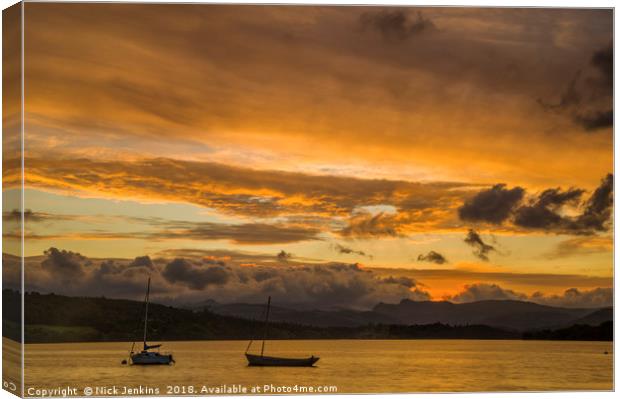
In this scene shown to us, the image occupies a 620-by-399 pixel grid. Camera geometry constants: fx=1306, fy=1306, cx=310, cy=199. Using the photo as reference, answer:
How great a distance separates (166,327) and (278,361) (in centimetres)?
193

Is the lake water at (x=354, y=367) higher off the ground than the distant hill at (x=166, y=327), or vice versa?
the distant hill at (x=166, y=327)

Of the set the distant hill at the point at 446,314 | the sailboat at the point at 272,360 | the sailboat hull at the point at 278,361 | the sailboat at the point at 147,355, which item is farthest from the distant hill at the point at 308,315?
the sailboat at the point at 147,355

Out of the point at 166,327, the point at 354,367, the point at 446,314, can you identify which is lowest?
the point at 354,367

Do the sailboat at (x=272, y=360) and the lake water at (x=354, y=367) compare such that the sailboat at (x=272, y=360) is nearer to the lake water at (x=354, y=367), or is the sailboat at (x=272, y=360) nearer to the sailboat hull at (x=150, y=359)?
the lake water at (x=354, y=367)

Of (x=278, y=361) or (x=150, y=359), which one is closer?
(x=150, y=359)

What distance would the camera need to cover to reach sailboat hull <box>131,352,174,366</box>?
1919cm

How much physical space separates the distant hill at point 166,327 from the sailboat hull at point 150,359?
275mm

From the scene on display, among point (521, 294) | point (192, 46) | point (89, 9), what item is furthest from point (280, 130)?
point (521, 294)

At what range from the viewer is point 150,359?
63.6 ft

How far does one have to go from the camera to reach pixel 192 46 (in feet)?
64.3

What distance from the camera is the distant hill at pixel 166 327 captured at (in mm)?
19031

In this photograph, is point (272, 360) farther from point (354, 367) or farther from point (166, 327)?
point (166, 327)

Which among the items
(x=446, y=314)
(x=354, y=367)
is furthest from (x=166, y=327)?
(x=446, y=314)

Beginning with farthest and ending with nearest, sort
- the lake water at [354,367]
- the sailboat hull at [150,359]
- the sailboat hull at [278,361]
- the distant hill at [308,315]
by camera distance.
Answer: the distant hill at [308,315]
the sailboat hull at [278,361]
the sailboat hull at [150,359]
the lake water at [354,367]
